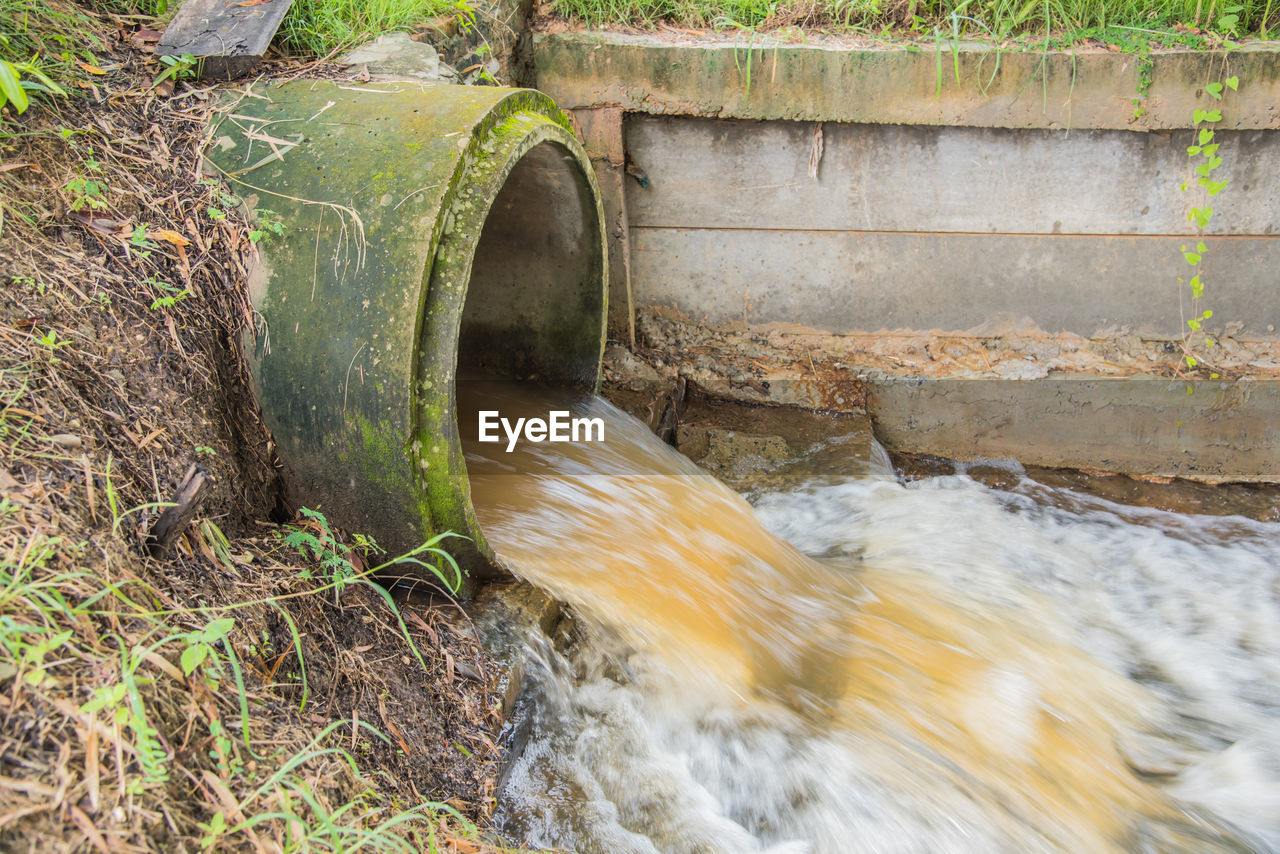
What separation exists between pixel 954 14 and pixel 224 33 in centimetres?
307

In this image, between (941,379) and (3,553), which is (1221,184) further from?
(3,553)

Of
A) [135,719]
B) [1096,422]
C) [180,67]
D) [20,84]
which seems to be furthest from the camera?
[1096,422]

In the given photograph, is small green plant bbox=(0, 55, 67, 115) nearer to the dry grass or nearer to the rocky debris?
the dry grass

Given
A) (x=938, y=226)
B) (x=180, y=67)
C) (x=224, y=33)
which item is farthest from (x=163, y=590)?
(x=938, y=226)

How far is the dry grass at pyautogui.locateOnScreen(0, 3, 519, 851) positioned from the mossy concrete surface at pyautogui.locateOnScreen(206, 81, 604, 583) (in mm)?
111

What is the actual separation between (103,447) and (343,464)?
586 millimetres

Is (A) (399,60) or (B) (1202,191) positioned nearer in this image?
(A) (399,60)

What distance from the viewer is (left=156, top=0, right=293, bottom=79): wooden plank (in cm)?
272

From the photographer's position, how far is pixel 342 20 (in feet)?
10.5

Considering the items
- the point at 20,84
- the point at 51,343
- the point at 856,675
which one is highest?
the point at 20,84

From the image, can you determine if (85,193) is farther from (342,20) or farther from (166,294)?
(342,20)

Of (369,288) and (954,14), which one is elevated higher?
(954,14)

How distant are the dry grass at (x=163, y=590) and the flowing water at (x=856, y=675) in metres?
0.42

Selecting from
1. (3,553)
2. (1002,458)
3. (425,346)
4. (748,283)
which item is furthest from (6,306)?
(1002,458)
